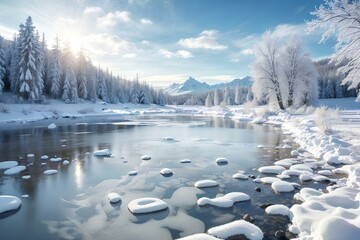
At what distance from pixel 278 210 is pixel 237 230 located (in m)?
1.50

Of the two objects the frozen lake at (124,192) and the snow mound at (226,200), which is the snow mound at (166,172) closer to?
the frozen lake at (124,192)

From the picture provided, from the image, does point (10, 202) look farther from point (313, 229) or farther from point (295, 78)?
point (295, 78)

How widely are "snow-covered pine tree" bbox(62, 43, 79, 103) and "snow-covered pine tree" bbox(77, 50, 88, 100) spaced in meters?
4.32

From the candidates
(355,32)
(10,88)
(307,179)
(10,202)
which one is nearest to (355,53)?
(355,32)

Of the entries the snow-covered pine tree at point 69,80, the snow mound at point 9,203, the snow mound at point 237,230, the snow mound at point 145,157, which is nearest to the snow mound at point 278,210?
the snow mound at point 237,230

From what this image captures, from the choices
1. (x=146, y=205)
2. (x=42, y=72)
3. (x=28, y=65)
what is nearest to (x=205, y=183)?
(x=146, y=205)

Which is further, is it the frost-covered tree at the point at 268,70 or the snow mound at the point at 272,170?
the frost-covered tree at the point at 268,70

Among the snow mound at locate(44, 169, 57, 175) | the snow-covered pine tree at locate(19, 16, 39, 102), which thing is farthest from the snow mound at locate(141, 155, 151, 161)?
the snow-covered pine tree at locate(19, 16, 39, 102)

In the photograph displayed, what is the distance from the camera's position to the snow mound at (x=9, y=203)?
6459 mm

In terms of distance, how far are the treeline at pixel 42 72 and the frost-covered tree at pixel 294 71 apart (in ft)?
126

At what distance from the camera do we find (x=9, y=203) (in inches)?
261

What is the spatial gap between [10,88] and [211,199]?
53.0 m

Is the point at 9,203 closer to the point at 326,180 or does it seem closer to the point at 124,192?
the point at 124,192

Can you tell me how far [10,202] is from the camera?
668cm
